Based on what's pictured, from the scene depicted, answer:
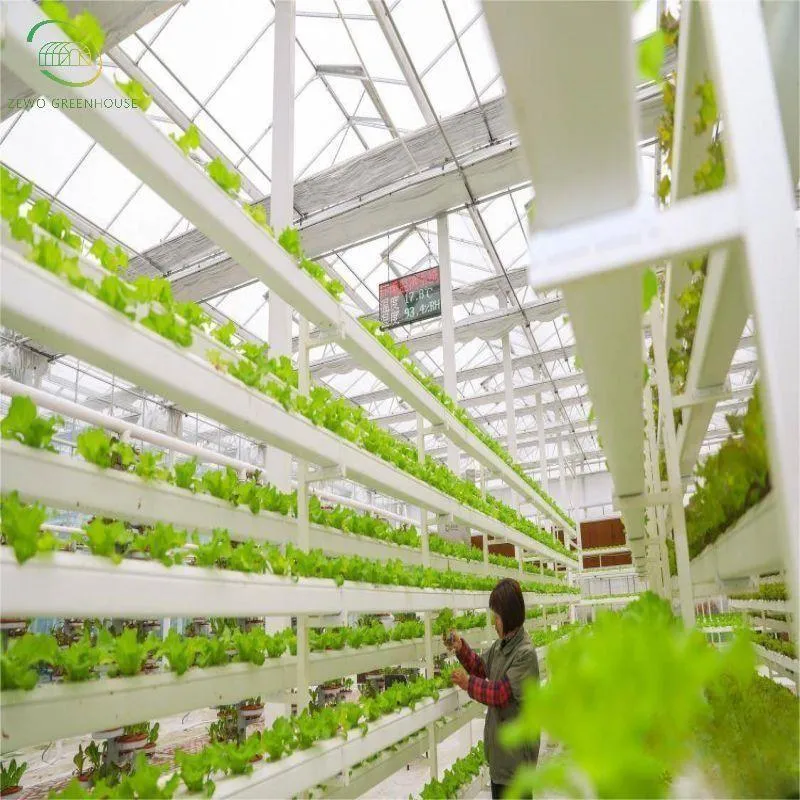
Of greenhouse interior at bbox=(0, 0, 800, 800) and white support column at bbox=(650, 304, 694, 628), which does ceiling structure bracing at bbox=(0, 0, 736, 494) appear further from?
white support column at bbox=(650, 304, 694, 628)

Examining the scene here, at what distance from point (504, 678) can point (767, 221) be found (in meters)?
2.64

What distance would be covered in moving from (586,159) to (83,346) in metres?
1.20

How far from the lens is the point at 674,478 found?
2.18m

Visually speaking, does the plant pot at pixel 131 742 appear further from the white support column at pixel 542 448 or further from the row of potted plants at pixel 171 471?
the white support column at pixel 542 448

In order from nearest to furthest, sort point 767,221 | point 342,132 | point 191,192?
point 767,221
point 191,192
point 342,132

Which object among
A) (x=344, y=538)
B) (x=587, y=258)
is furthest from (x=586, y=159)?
(x=344, y=538)

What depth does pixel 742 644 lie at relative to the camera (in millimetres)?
607

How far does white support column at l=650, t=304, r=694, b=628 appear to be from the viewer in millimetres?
2018

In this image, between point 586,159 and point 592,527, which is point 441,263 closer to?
point 586,159

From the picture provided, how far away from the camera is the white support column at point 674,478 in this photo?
202 cm

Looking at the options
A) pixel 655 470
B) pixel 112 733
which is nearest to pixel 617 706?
pixel 655 470

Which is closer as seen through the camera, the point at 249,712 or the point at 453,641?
the point at 453,641

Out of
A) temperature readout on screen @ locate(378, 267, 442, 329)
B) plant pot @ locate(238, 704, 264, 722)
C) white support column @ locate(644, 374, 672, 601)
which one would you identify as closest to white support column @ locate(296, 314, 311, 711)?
white support column @ locate(644, 374, 672, 601)

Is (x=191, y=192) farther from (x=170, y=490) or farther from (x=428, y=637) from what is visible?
(x=428, y=637)
